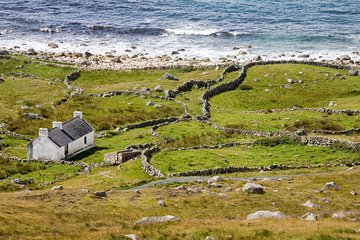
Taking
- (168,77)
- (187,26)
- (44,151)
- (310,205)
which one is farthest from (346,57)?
(310,205)

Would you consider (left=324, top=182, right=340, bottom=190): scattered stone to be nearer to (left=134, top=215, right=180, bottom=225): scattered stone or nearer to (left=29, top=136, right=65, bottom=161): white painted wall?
(left=134, top=215, right=180, bottom=225): scattered stone

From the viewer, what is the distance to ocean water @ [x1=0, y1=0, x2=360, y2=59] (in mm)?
134000

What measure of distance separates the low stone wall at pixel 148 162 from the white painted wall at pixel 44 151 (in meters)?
9.33

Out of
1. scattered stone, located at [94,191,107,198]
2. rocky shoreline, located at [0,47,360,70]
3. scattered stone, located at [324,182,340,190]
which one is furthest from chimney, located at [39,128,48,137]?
rocky shoreline, located at [0,47,360,70]

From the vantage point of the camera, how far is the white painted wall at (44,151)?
62594 mm

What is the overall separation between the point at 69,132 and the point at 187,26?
94.0 m

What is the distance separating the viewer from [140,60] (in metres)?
121

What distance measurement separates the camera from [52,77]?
106 meters

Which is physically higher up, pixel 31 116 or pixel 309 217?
pixel 309 217

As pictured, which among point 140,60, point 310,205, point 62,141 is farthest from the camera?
point 140,60

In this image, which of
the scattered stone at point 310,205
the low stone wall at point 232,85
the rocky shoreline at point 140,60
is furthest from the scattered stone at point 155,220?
the rocky shoreline at point 140,60

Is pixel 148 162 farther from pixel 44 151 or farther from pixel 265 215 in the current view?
pixel 265 215

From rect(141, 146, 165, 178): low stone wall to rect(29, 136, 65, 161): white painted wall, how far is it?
9334 mm

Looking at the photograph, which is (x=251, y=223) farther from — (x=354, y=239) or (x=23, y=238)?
(x=23, y=238)
